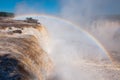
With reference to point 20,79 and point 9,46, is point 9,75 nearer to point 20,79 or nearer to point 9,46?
point 20,79

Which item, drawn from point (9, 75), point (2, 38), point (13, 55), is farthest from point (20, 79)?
point (2, 38)

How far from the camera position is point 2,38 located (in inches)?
805

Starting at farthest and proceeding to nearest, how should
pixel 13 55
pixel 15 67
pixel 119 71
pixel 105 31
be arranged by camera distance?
pixel 105 31 → pixel 119 71 → pixel 13 55 → pixel 15 67

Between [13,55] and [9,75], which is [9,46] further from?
[9,75]

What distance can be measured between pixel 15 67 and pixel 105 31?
93.0 m

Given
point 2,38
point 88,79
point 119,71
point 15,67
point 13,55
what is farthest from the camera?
point 119,71

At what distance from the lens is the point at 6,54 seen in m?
15.1

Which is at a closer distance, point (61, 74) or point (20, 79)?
point (20, 79)

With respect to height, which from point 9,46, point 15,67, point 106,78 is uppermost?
point 9,46

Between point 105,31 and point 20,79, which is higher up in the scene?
point 105,31

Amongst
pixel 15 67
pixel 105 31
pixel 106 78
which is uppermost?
pixel 105 31

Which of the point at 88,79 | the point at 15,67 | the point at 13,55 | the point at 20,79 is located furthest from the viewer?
the point at 88,79

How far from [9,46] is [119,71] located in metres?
16.8

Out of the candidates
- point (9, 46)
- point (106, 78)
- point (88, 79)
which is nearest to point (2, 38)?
point (9, 46)
